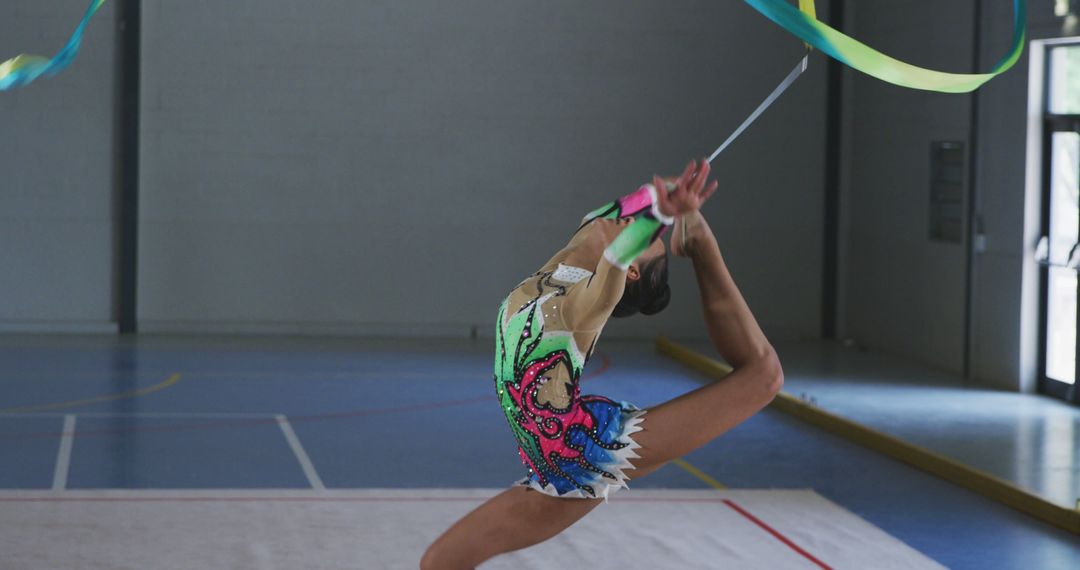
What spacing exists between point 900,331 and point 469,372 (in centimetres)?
380

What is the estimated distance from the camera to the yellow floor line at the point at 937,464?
589 centimetres

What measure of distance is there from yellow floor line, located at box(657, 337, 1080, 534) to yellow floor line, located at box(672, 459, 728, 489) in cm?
65

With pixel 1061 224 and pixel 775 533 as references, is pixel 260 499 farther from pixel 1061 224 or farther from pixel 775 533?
pixel 1061 224

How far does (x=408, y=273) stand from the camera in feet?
39.4

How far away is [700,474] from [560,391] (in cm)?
355

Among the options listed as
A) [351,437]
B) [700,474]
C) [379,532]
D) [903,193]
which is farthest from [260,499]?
[903,193]

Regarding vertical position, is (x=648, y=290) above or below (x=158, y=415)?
above

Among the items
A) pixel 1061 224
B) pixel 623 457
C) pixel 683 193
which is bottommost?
pixel 623 457

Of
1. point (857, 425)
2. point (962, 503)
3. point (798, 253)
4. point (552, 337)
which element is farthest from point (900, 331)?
point (552, 337)

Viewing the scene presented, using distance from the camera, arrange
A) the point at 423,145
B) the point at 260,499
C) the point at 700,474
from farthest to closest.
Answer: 1. the point at 423,145
2. the point at 700,474
3. the point at 260,499

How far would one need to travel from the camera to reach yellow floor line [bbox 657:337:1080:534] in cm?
589

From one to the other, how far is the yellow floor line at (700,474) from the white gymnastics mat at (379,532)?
0.25 m

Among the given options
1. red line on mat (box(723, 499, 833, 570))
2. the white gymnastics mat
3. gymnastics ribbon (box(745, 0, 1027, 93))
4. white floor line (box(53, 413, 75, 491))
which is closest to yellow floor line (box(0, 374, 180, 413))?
white floor line (box(53, 413, 75, 491))

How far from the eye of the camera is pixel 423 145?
38.9ft
